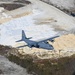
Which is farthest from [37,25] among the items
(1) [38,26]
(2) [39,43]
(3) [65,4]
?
(3) [65,4]

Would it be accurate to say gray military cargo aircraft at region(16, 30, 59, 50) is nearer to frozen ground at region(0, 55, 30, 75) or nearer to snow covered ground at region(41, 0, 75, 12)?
frozen ground at region(0, 55, 30, 75)

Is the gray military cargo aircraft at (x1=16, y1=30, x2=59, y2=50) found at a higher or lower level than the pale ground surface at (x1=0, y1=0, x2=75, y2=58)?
higher

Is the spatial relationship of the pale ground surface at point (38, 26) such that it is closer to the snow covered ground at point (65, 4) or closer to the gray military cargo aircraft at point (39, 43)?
the gray military cargo aircraft at point (39, 43)

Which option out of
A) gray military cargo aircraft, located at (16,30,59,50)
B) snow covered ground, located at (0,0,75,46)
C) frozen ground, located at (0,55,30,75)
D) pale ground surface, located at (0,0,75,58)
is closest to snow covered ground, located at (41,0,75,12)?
pale ground surface, located at (0,0,75,58)

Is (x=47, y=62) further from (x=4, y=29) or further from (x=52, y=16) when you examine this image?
(x=52, y=16)

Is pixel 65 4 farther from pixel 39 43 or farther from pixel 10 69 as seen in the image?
pixel 10 69

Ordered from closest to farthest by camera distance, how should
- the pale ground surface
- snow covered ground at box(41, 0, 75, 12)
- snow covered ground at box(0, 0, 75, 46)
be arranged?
the pale ground surface, snow covered ground at box(0, 0, 75, 46), snow covered ground at box(41, 0, 75, 12)

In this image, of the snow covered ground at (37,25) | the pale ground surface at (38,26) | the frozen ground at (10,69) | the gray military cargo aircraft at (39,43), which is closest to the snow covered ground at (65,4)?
the pale ground surface at (38,26)
